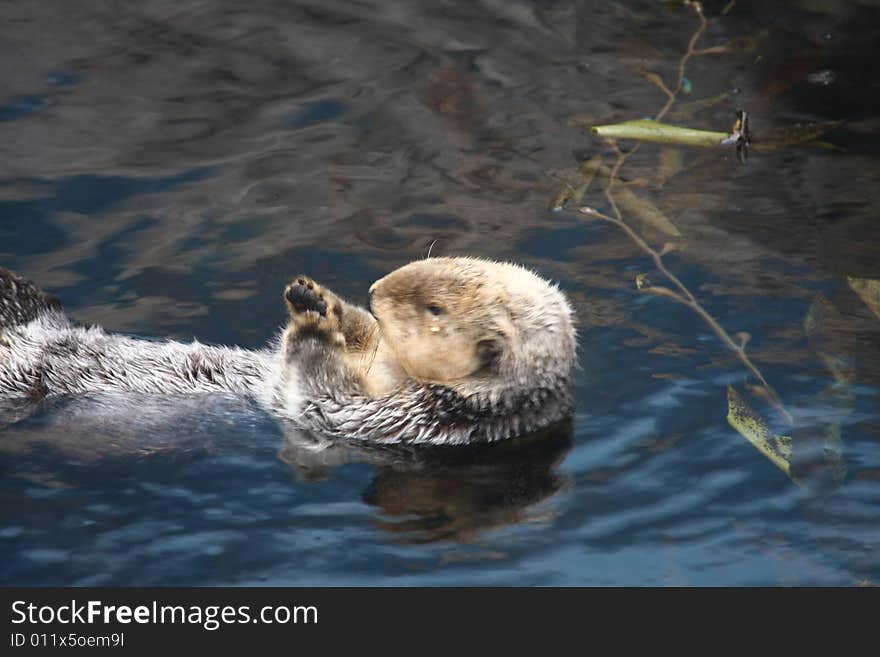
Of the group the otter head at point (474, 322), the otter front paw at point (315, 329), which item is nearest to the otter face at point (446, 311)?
the otter head at point (474, 322)

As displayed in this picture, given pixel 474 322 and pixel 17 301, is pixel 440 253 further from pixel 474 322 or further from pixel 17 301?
pixel 17 301

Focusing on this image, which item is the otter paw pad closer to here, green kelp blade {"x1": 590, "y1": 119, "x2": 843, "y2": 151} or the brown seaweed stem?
the brown seaweed stem

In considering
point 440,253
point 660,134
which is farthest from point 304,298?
point 660,134

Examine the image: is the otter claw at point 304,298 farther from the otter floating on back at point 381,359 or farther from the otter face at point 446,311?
the otter face at point 446,311

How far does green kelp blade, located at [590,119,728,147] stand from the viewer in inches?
261

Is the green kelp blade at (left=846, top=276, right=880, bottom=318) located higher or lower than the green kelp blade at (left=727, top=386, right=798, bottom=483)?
higher

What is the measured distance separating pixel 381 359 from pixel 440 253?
57.6 inches

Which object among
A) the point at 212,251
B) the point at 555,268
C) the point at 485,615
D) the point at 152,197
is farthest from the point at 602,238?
the point at 485,615

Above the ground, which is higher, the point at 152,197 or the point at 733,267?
the point at 152,197

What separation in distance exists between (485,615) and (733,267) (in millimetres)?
2863

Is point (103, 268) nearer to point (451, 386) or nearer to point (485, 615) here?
point (451, 386)

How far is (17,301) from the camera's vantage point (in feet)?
15.0

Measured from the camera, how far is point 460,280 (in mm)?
4133

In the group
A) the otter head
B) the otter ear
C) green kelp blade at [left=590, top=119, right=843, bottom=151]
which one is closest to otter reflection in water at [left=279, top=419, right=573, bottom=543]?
the otter head
